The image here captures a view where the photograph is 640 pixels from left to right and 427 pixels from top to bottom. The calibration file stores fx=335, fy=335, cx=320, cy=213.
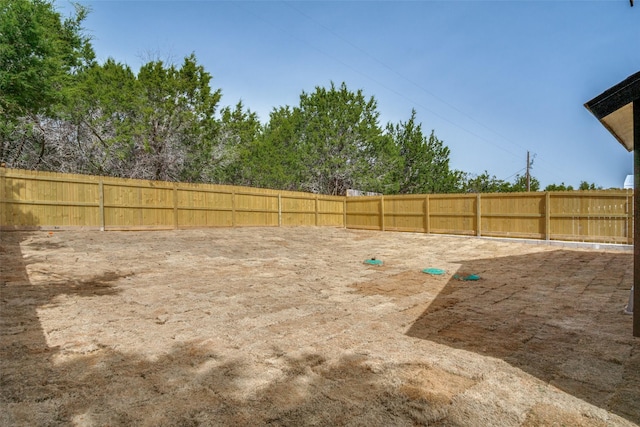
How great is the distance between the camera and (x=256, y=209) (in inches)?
599

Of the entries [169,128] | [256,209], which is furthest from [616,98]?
[169,128]

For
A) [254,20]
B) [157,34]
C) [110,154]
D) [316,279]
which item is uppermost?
[157,34]

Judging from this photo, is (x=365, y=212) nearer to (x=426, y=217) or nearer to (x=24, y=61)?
(x=426, y=217)

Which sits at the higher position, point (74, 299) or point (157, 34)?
point (157, 34)

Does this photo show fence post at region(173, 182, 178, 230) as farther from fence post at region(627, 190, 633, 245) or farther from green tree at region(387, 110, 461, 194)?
green tree at region(387, 110, 461, 194)

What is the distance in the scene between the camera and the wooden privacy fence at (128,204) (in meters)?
9.54

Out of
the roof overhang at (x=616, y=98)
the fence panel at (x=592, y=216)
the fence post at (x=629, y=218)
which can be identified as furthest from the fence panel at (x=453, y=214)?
the roof overhang at (x=616, y=98)

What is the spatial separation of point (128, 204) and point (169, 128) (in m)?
6.86

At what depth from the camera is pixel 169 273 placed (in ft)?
20.7

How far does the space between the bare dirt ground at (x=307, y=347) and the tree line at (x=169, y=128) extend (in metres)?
8.00

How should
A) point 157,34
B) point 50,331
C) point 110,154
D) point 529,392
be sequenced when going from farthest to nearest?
point 157,34 < point 110,154 < point 50,331 < point 529,392

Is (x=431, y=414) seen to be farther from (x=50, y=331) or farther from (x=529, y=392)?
(x=50, y=331)

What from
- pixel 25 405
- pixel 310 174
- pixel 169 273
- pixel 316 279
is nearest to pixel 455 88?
pixel 310 174

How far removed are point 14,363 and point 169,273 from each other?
374cm
